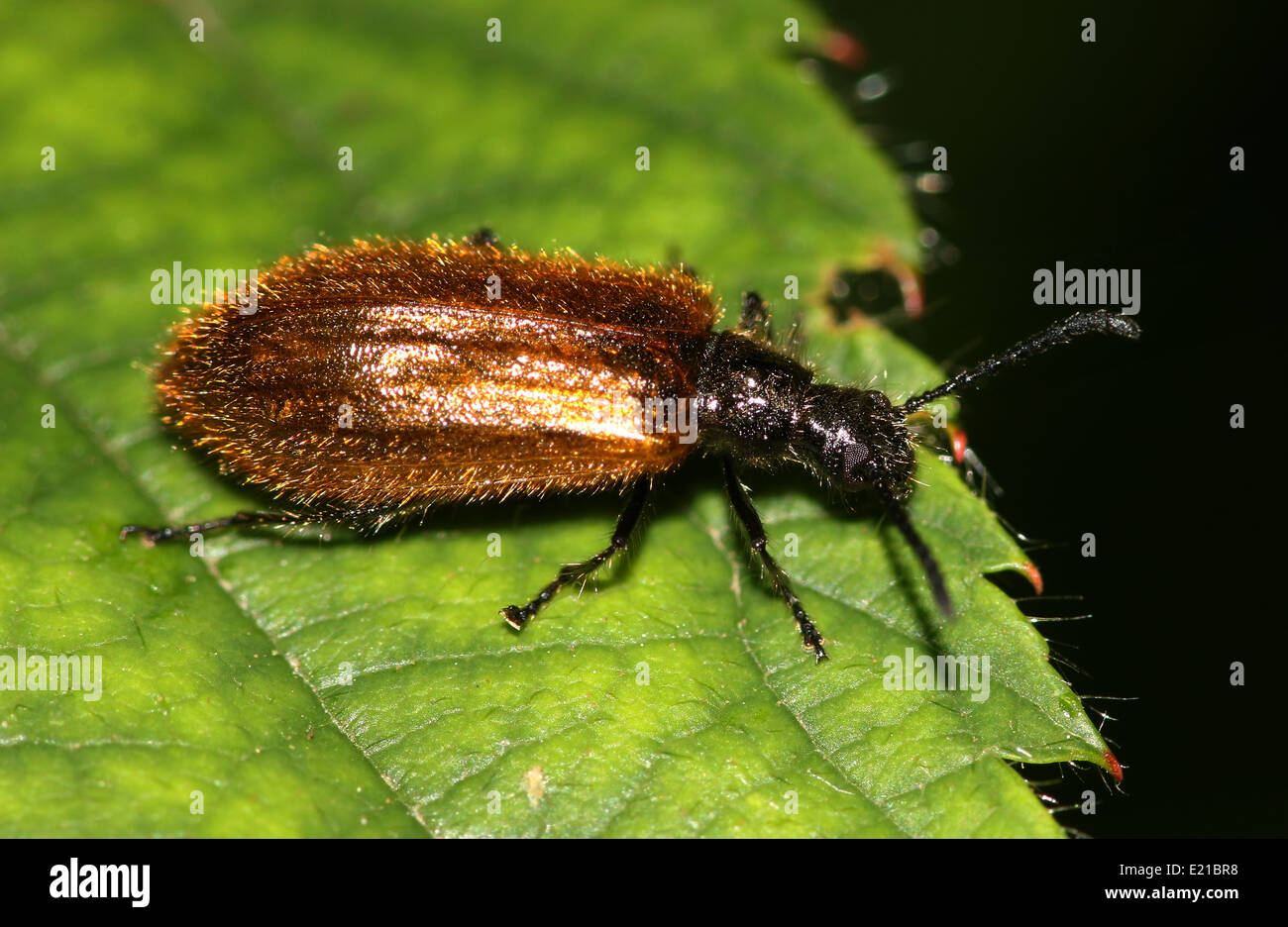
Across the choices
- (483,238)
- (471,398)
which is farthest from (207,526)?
(483,238)

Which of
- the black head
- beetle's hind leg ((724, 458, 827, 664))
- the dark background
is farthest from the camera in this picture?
the dark background

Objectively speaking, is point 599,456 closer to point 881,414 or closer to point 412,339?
point 412,339

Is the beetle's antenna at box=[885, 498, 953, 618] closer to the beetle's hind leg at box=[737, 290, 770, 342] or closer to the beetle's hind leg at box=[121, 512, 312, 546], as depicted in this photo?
the beetle's hind leg at box=[737, 290, 770, 342]

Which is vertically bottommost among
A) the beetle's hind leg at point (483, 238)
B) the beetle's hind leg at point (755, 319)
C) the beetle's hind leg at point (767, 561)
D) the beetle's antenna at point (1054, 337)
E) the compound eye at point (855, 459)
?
the beetle's hind leg at point (767, 561)

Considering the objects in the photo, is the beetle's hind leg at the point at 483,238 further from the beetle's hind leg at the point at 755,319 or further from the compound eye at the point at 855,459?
the compound eye at the point at 855,459

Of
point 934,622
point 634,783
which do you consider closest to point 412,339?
point 634,783

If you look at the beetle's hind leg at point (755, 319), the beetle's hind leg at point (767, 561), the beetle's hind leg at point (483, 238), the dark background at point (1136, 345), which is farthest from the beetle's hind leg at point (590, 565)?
the dark background at point (1136, 345)

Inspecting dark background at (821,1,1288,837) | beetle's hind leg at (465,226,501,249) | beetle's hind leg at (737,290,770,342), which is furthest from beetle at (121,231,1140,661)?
dark background at (821,1,1288,837)

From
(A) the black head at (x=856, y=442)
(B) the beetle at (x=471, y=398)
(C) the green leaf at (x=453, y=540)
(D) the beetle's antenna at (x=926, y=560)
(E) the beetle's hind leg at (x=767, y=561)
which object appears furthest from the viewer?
(A) the black head at (x=856, y=442)
